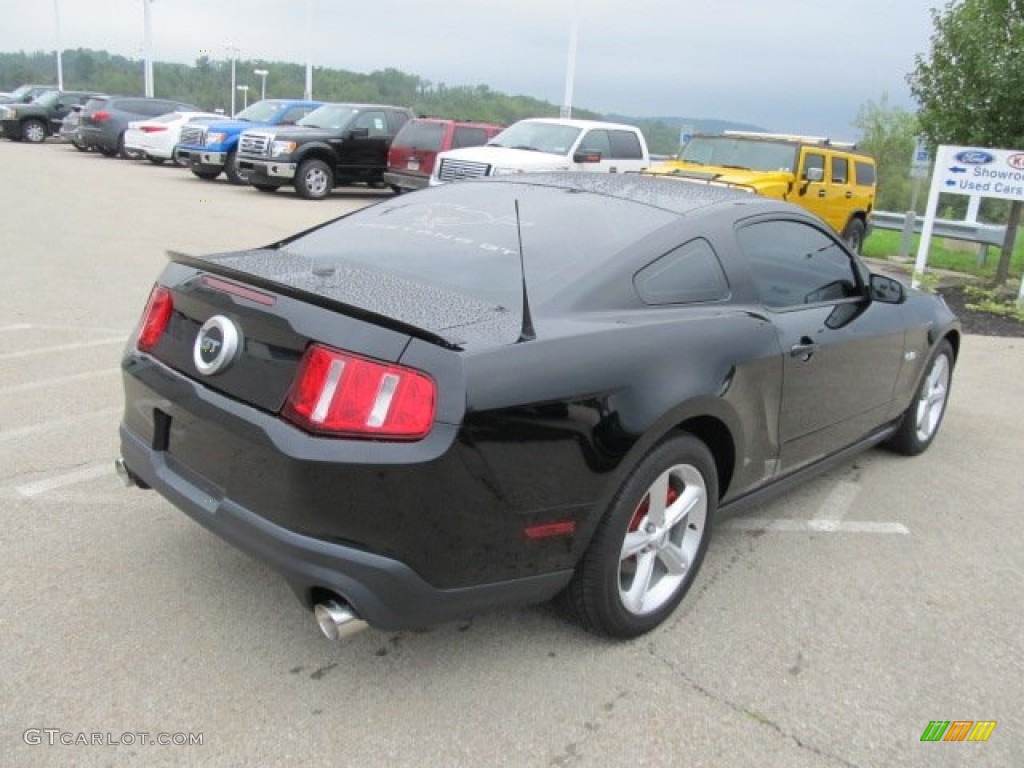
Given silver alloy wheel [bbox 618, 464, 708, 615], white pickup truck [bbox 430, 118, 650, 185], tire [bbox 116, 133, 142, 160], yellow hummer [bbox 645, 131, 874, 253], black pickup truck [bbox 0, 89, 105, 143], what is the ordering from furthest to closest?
black pickup truck [bbox 0, 89, 105, 143]
tire [bbox 116, 133, 142, 160]
white pickup truck [bbox 430, 118, 650, 185]
yellow hummer [bbox 645, 131, 874, 253]
silver alloy wheel [bbox 618, 464, 708, 615]

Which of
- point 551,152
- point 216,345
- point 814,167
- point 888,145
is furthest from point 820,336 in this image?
point 888,145

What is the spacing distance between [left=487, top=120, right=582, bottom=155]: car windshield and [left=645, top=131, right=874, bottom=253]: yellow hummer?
185 centimetres

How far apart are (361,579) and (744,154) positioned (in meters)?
12.0

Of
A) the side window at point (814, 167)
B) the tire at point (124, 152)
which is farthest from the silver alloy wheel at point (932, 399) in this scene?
the tire at point (124, 152)

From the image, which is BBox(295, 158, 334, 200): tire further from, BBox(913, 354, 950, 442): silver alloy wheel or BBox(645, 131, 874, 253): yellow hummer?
BBox(913, 354, 950, 442): silver alloy wheel

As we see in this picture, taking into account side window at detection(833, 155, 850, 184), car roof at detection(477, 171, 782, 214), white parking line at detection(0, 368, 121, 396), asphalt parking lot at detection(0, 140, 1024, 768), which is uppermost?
side window at detection(833, 155, 850, 184)

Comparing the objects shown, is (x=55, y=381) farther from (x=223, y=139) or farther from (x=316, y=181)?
Result: (x=223, y=139)

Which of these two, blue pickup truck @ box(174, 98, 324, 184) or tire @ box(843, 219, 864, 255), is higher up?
blue pickup truck @ box(174, 98, 324, 184)

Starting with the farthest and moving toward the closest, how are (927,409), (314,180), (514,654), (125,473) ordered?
(314,180) → (927,409) → (125,473) → (514,654)

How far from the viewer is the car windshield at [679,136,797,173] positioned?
42.1ft

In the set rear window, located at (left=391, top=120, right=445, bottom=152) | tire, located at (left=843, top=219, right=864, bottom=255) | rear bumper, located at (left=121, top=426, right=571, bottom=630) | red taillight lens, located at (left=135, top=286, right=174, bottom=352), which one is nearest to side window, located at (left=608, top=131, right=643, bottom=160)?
rear window, located at (left=391, top=120, right=445, bottom=152)

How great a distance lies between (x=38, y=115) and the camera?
28484 mm

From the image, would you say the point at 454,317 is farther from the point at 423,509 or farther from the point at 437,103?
the point at 437,103

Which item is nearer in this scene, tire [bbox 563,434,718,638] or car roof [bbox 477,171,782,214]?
tire [bbox 563,434,718,638]
